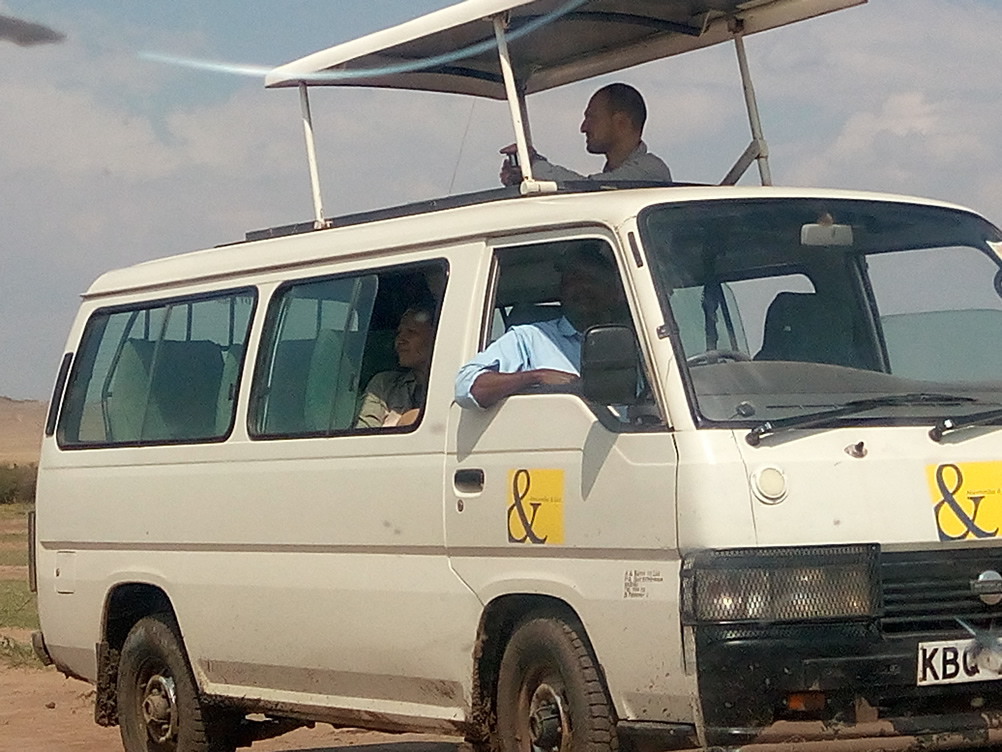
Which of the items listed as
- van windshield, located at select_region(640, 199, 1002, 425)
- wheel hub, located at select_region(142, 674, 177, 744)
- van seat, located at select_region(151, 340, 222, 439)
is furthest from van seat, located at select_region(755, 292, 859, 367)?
wheel hub, located at select_region(142, 674, 177, 744)

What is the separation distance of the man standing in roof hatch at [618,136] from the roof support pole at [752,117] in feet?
1.71

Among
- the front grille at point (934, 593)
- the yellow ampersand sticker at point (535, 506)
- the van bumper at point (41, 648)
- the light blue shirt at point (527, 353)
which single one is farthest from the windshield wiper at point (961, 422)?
the van bumper at point (41, 648)

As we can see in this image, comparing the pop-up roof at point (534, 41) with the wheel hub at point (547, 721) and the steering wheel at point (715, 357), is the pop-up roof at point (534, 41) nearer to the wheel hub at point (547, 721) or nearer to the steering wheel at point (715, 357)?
the steering wheel at point (715, 357)

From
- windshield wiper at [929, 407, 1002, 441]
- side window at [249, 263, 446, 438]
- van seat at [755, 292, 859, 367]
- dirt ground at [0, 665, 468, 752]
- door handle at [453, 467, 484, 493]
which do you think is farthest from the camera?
dirt ground at [0, 665, 468, 752]

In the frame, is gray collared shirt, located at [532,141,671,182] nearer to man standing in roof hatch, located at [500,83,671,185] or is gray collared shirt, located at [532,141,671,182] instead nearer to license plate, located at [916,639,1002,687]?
man standing in roof hatch, located at [500,83,671,185]

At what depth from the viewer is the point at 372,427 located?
299 inches

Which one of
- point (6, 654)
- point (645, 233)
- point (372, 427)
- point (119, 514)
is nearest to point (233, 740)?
point (119, 514)

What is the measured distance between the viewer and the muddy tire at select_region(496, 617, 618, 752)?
21.0ft

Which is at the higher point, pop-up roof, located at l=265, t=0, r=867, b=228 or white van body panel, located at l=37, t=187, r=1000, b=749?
pop-up roof, located at l=265, t=0, r=867, b=228

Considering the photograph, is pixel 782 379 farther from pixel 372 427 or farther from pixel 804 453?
pixel 372 427

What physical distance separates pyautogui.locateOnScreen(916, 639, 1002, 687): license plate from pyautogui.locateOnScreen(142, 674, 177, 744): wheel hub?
409 cm

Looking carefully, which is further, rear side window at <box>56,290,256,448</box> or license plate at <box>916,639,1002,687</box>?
rear side window at <box>56,290,256,448</box>

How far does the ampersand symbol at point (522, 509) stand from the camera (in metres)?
6.70

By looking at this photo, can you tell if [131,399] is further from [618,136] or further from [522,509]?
[522,509]
